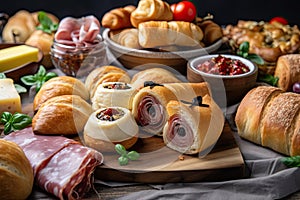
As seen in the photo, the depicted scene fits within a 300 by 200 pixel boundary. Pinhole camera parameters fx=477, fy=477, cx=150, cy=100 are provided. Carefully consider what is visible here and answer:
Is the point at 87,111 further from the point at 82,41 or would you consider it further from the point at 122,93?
the point at 82,41

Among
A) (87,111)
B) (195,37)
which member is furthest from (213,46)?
(87,111)

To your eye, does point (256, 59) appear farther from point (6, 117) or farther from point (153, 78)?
point (6, 117)

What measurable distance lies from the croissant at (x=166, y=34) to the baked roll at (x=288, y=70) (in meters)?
0.42

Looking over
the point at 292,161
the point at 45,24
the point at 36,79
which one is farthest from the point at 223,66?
the point at 45,24

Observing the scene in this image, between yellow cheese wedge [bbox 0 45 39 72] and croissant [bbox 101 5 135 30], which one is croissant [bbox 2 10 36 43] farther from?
croissant [bbox 101 5 135 30]

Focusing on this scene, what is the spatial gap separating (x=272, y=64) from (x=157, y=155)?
3.20 ft

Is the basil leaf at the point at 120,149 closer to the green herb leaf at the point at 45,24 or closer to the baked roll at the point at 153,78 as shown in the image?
the baked roll at the point at 153,78

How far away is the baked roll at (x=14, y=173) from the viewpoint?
4.65ft

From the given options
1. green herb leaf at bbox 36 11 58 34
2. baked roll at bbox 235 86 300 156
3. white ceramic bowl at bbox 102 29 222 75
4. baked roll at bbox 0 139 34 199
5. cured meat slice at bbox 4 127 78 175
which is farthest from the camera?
green herb leaf at bbox 36 11 58 34

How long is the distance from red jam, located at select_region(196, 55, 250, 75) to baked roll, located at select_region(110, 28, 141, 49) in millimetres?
376

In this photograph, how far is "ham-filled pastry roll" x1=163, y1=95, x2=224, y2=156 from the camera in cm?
167

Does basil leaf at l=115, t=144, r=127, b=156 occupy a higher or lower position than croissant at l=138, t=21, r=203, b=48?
lower

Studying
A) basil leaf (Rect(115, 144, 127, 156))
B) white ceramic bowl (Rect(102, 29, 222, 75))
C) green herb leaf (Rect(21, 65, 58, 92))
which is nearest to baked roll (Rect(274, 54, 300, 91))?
white ceramic bowl (Rect(102, 29, 222, 75))

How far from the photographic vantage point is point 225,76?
2059 millimetres
